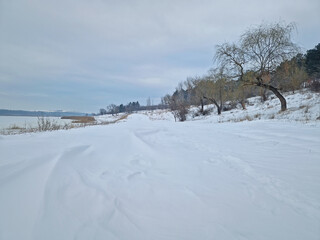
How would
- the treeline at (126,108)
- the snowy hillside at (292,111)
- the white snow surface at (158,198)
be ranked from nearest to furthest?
the white snow surface at (158,198)
the snowy hillside at (292,111)
the treeline at (126,108)

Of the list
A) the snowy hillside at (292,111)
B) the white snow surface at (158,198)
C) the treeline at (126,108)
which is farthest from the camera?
the treeline at (126,108)

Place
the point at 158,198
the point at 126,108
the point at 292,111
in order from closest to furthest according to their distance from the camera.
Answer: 1. the point at 158,198
2. the point at 292,111
3. the point at 126,108

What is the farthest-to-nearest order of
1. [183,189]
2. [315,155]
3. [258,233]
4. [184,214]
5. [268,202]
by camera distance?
[315,155] < [183,189] < [268,202] < [184,214] < [258,233]

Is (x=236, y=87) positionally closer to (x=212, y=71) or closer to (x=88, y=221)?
(x=212, y=71)

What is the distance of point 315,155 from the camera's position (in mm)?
2582

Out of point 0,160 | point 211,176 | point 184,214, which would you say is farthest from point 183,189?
point 0,160

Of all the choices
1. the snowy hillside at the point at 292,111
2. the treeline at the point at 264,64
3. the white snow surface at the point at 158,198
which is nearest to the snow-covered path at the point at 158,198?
the white snow surface at the point at 158,198

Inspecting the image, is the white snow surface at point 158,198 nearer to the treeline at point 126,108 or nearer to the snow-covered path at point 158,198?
the snow-covered path at point 158,198

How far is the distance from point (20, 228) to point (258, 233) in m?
1.86

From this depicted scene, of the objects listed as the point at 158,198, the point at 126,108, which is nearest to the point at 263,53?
the point at 158,198

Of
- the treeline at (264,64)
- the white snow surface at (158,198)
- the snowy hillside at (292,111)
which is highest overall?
the treeline at (264,64)

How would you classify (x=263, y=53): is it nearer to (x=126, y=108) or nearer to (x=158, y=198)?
(x=158, y=198)

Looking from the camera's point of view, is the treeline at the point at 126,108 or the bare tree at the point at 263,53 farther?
the treeline at the point at 126,108

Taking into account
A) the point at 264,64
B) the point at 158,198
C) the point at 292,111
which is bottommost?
the point at 158,198
